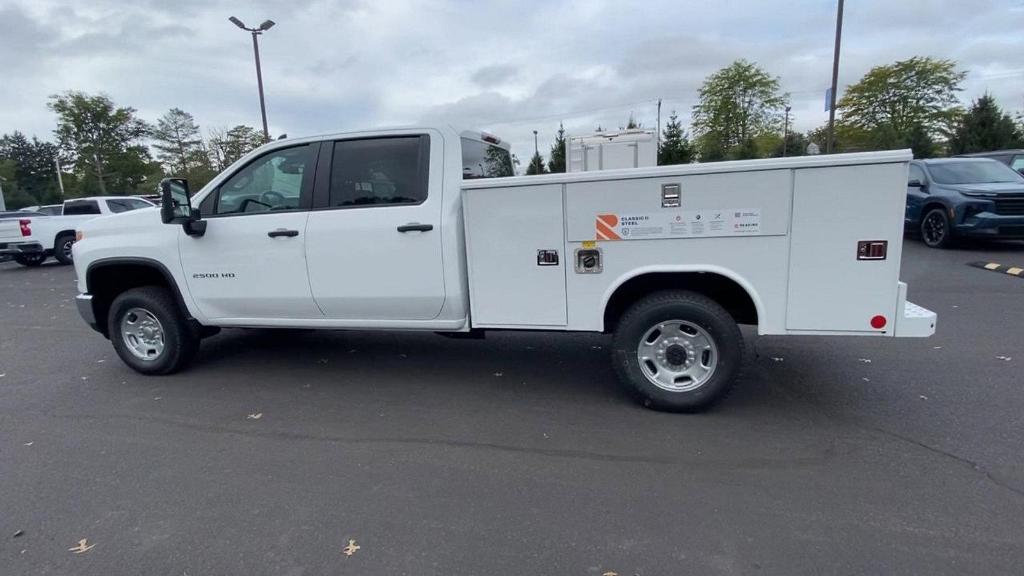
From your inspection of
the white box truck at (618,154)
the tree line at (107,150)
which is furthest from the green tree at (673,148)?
the tree line at (107,150)

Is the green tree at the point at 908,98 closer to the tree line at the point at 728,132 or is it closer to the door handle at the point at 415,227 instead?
the tree line at the point at 728,132

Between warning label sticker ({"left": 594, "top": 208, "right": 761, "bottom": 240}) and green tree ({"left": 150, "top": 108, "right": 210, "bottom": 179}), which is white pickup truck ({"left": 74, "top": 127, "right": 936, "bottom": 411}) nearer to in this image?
warning label sticker ({"left": 594, "top": 208, "right": 761, "bottom": 240})

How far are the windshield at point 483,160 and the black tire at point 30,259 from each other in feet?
52.2

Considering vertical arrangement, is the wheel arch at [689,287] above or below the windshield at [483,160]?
below

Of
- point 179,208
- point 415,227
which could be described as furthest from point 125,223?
point 415,227

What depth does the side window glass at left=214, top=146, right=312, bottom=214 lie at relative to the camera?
4590 millimetres

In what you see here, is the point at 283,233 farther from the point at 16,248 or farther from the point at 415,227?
the point at 16,248

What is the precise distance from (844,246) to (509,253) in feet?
6.85

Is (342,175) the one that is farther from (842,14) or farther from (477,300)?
(842,14)

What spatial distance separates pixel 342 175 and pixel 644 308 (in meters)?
2.51

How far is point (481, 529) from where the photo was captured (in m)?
2.78

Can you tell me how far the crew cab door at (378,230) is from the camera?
4.23m

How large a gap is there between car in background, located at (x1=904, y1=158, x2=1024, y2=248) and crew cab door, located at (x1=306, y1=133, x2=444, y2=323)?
29.0 ft

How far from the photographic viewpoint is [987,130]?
27969 millimetres
